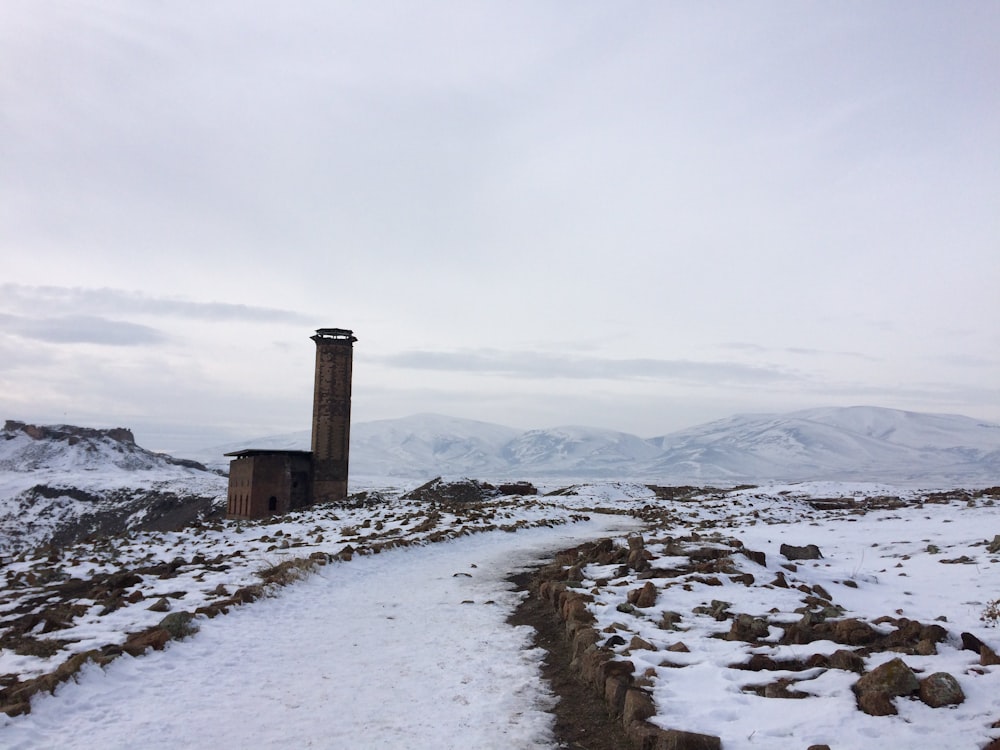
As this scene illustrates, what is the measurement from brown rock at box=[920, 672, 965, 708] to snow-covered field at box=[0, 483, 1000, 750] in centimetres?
8

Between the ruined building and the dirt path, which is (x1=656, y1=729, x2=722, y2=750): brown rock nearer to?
the dirt path

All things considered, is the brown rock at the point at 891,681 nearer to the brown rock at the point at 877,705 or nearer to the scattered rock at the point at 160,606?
the brown rock at the point at 877,705

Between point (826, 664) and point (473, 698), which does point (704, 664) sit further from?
point (473, 698)

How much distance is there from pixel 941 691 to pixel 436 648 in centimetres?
562

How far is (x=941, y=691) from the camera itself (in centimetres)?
511

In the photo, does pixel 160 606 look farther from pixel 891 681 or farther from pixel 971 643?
pixel 971 643

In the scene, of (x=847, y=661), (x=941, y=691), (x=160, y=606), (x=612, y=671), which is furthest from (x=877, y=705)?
(x=160, y=606)

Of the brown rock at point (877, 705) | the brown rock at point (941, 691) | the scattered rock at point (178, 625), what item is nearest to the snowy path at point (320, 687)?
the scattered rock at point (178, 625)

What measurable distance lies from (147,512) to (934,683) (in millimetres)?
58350

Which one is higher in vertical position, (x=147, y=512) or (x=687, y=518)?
(x=687, y=518)

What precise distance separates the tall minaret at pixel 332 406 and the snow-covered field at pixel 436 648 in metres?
26.2

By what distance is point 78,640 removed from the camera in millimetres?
8305

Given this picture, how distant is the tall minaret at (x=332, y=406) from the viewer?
144 ft

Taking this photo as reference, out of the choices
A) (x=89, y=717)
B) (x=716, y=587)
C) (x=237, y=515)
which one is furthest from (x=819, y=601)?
(x=237, y=515)
